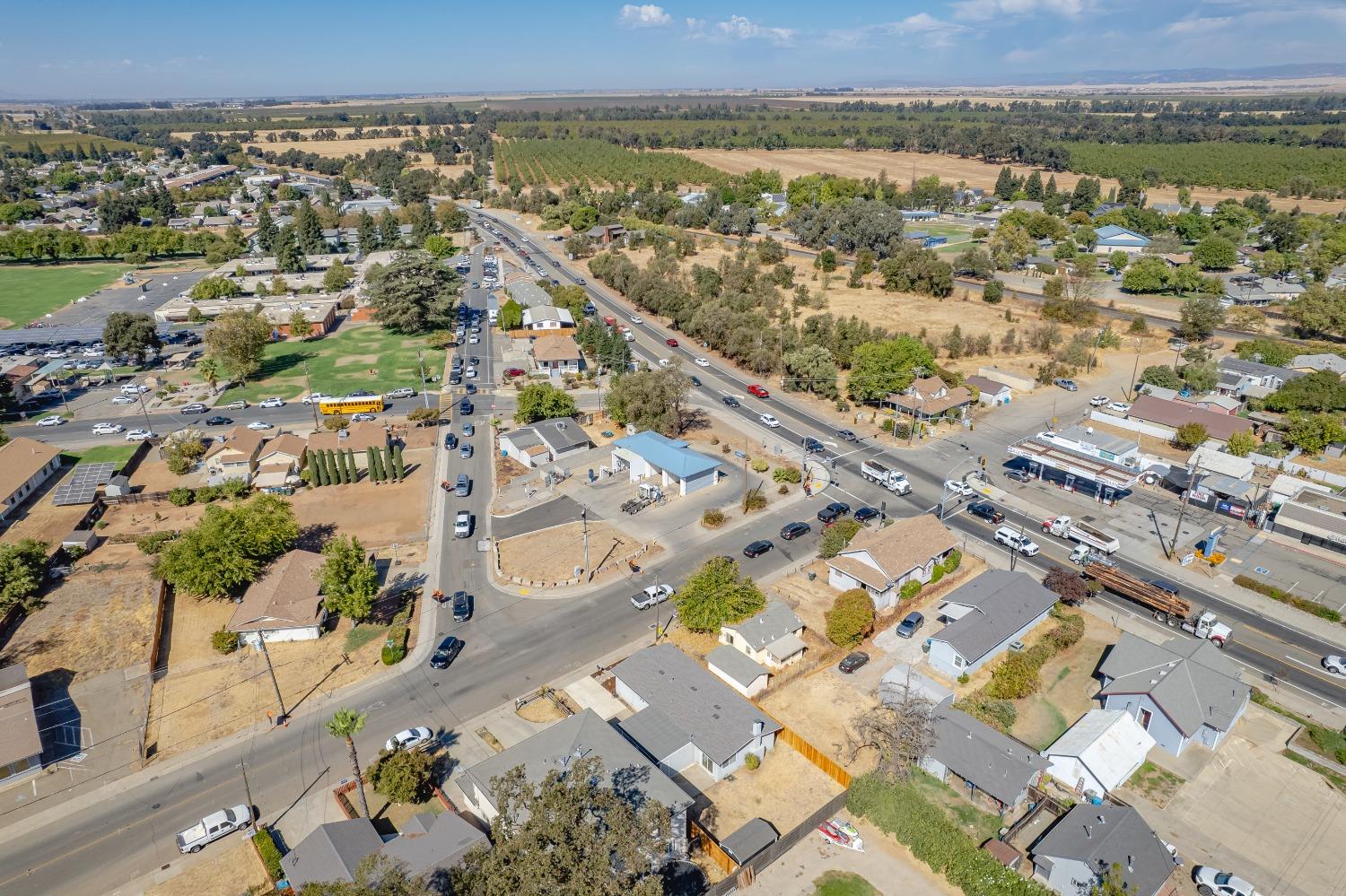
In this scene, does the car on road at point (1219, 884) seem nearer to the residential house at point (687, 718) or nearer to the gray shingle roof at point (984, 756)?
the gray shingle roof at point (984, 756)

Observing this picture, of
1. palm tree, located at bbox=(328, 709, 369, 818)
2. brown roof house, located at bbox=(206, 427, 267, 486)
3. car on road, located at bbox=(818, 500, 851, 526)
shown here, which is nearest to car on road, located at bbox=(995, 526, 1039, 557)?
car on road, located at bbox=(818, 500, 851, 526)

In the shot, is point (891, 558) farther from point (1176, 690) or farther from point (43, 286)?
point (43, 286)

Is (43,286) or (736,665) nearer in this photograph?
(736,665)

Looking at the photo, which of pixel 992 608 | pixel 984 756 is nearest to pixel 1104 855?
pixel 984 756

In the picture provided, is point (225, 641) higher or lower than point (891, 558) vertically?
lower

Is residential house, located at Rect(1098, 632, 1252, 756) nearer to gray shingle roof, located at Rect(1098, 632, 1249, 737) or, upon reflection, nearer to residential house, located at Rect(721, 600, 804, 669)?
gray shingle roof, located at Rect(1098, 632, 1249, 737)

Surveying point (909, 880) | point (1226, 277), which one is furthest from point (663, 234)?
point (909, 880)

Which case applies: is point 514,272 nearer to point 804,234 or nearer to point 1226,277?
point 804,234
